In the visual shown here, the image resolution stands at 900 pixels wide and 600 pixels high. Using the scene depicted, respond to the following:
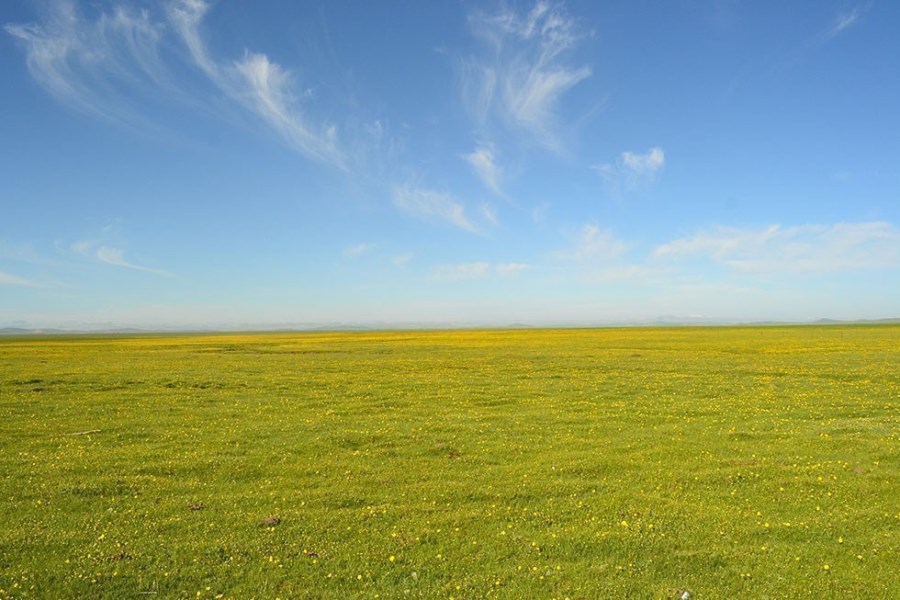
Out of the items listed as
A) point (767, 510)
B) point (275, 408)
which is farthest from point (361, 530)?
point (275, 408)

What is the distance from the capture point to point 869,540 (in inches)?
405

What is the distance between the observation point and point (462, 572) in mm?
9227

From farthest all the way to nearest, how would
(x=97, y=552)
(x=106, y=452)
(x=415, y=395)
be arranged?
(x=415, y=395), (x=106, y=452), (x=97, y=552)

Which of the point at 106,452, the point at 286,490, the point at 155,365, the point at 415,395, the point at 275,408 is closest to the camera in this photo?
the point at 286,490

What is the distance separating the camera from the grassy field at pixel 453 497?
904 centimetres

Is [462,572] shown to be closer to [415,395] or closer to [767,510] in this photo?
[767,510]

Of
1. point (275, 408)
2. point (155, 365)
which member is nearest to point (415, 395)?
point (275, 408)

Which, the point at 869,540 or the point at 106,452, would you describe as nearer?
the point at 869,540

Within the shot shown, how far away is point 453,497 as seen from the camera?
42.3 ft

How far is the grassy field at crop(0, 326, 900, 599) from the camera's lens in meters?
9.04

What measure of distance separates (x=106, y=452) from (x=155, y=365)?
34551 mm

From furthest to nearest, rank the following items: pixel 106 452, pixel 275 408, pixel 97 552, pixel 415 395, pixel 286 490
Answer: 1. pixel 415 395
2. pixel 275 408
3. pixel 106 452
4. pixel 286 490
5. pixel 97 552

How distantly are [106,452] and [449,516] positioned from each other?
41.1 feet

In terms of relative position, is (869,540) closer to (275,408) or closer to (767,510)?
(767,510)
